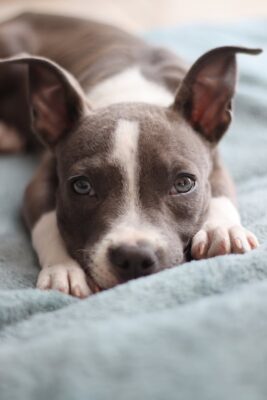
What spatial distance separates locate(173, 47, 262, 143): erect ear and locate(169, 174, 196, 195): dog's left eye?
1.25 feet

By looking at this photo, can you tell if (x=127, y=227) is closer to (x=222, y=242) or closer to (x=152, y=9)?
(x=222, y=242)

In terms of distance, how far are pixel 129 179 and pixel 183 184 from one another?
0.24 metres

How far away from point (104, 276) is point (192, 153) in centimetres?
70

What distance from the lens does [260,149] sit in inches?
149

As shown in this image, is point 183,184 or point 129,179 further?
point 183,184

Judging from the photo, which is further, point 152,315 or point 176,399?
point 152,315

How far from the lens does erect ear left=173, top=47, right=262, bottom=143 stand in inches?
113

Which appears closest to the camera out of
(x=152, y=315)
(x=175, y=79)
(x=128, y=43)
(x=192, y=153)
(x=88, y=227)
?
(x=152, y=315)

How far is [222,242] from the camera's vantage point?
95.9 inches

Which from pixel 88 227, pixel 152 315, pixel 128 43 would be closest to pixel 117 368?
pixel 152 315

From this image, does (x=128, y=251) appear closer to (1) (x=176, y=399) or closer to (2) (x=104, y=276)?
(2) (x=104, y=276)

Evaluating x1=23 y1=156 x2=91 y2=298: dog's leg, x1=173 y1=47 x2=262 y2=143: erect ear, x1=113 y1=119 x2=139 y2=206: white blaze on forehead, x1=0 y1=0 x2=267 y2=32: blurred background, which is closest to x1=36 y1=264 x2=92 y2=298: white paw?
x1=23 y1=156 x2=91 y2=298: dog's leg

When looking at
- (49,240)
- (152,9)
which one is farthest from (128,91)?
(152,9)

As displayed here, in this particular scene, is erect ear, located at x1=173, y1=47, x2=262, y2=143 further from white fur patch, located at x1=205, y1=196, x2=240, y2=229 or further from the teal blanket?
the teal blanket
